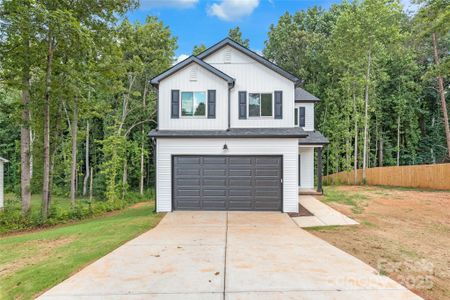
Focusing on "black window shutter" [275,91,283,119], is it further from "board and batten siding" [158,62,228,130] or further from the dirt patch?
the dirt patch

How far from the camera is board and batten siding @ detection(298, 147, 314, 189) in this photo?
1723 cm

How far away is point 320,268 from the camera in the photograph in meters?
5.42

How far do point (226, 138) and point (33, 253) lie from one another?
7297 millimetres

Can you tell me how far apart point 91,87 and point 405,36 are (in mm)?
21606

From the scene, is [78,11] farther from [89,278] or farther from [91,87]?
[89,278]

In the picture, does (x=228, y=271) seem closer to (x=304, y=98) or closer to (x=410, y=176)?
(x=304, y=98)

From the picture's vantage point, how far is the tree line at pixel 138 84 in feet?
39.6

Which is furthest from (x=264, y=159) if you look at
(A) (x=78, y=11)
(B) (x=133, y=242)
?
(A) (x=78, y=11)

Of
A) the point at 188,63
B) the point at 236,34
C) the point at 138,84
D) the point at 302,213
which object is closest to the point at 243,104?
the point at 188,63

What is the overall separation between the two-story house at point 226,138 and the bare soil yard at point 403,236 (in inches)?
120

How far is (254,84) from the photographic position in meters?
12.6

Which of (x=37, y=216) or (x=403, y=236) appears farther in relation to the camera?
(x=37, y=216)

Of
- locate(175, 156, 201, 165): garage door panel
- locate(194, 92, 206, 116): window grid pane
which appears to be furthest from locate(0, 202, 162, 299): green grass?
locate(194, 92, 206, 116): window grid pane

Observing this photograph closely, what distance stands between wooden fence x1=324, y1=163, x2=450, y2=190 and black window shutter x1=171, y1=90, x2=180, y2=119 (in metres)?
15.9
